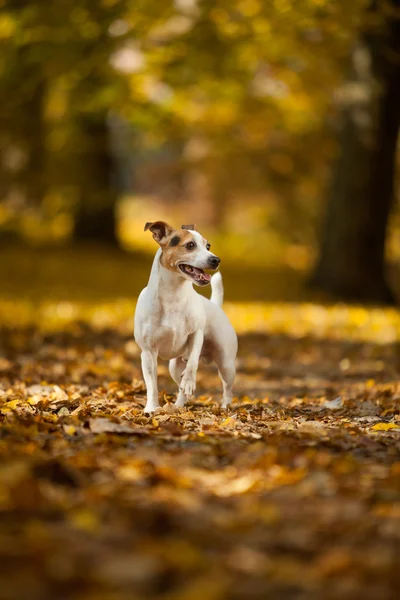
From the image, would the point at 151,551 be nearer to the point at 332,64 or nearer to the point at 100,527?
the point at 100,527

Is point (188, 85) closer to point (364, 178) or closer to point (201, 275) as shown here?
point (364, 178)

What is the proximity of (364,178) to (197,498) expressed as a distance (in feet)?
39.9

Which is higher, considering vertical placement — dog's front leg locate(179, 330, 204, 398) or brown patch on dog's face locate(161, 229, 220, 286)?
brown patch on dog's face locate(161, 229, 220, 286)

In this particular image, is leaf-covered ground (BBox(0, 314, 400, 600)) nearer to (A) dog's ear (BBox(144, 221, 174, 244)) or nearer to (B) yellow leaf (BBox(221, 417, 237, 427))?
(B) yellow leaf (BBox(221, 417, 237, 427))

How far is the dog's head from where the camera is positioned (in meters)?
5.45

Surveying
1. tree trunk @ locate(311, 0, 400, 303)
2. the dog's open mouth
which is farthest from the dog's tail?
tree trunk @ locate(311, 0, 400, 303)

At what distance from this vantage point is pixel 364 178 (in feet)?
48.6

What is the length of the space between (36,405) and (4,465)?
198 centimetres

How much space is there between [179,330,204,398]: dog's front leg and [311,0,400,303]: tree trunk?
9.60 m

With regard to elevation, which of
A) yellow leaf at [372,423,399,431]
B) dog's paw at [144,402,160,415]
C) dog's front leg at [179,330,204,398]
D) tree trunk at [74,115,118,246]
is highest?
tree trunk at [74,115,118,246]

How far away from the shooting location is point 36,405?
565cm

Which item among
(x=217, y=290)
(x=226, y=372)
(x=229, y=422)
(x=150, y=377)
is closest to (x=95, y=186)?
(x=217, y=290)

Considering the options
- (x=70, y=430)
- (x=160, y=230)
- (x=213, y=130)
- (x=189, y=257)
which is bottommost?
(x=70, y=430)

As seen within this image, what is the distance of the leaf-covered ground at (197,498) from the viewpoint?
255cm
